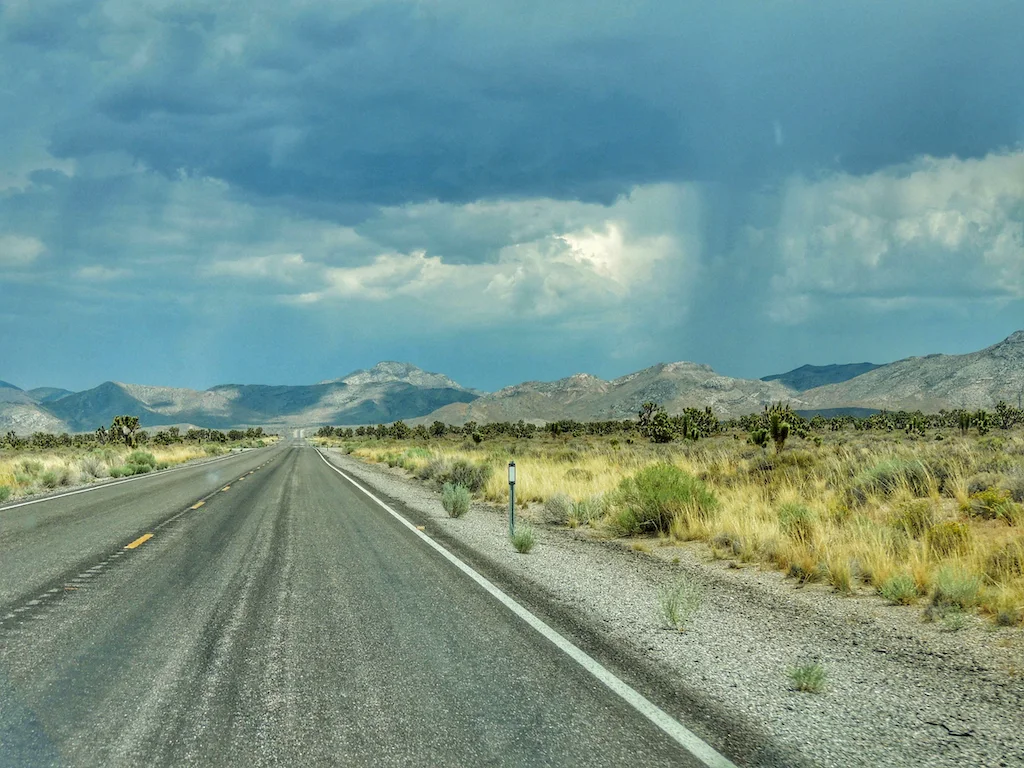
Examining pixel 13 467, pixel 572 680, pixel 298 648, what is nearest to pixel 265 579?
pixel 298 648

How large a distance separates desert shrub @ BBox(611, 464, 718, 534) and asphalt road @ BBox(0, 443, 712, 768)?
4.79 meters

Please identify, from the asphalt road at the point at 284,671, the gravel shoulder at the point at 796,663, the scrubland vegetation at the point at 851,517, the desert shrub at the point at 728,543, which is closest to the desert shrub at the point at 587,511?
the scrubland vegetation at the point at 851,517

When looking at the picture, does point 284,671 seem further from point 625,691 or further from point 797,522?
point 797,522

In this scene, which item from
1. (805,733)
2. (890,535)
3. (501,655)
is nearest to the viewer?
(805,733)

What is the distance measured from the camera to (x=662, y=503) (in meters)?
13.7

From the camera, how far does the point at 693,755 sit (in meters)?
4.04

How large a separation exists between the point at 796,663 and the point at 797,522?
6.33m

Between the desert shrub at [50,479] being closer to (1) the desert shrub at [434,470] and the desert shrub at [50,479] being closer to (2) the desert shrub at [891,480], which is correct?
(1) the desert shrub at [434,470]

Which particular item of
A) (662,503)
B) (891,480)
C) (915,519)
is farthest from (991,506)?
(662,503)

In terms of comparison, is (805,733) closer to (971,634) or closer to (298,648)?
(971,634)

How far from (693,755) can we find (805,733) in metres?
0.91

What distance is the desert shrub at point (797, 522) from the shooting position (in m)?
11.2

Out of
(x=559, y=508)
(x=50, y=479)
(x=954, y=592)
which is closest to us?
(x=954, y=592)

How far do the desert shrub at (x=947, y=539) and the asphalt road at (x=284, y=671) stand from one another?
236 inches
